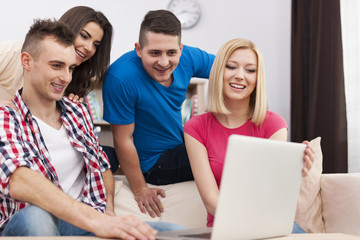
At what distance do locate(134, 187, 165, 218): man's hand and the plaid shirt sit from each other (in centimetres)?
30

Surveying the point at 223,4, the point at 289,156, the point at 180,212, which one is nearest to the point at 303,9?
the point at 223,4

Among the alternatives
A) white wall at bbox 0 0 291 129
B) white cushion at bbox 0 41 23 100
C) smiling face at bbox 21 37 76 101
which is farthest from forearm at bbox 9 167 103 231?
white wall at bbox 0 0 291 129

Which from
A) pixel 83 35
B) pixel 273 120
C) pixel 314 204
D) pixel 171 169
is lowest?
pixel 314 204

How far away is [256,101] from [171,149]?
2.05 ft

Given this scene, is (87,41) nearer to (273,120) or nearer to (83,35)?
(83,35)

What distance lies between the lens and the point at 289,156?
35.5 inches

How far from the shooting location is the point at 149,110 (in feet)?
6.52

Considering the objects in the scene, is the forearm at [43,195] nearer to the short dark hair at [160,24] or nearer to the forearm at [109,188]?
the forearm at [109,188]

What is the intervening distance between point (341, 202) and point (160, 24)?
113 cm

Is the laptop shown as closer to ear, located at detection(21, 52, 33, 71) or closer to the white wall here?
ear, located at detection(21, 52, 33, 71)

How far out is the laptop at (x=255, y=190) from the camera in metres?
0.80

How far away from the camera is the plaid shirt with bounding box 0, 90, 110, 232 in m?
1.17

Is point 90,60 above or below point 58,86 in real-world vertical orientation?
above

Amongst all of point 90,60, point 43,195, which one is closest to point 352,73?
point 90,60
